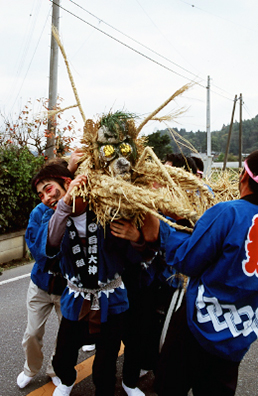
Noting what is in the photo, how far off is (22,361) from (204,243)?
2.28 meters

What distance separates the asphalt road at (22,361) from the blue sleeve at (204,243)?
1.51 metres

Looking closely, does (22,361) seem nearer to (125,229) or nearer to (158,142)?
(125,229)

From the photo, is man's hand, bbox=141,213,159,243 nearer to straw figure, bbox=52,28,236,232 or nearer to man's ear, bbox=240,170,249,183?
straw figure, bbox=52,28,236,232

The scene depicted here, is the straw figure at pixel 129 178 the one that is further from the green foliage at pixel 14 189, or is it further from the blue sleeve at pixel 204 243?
the green foliage at pixel 14 189

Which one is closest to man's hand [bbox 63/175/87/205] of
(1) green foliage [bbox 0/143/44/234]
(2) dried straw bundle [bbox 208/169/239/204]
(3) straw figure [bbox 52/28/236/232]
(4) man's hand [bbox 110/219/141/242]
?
(3) straw figure [bbox 52/28/236/232]

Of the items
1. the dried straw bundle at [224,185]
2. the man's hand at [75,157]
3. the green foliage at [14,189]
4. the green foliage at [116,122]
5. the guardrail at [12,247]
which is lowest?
the guardrail at [12,247]

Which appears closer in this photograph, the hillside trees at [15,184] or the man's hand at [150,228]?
the man's hand at [150,228]

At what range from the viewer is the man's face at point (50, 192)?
6.67 ft

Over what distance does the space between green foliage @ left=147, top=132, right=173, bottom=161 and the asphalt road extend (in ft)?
6.13

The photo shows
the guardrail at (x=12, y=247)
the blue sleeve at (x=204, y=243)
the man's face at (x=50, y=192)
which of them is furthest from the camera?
the guardrail at (x=12, y=247)

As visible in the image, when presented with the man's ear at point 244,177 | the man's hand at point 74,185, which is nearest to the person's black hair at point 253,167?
the man's ear at point 244,177

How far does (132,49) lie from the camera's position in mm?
8703

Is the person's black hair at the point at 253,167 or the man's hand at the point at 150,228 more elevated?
the person's black hair at the point at 253,167

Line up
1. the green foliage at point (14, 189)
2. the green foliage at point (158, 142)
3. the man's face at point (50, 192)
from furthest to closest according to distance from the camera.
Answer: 1. the green foliage at point (14, 189)
2. the green foliage at point (158, 142)
3. the man's face at point (50, 192)
